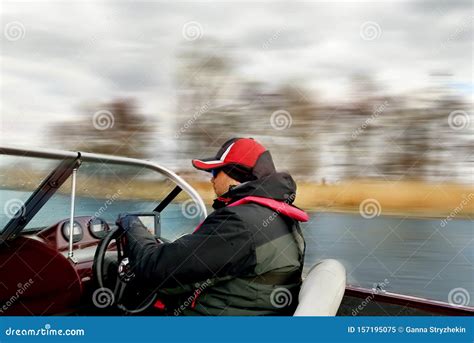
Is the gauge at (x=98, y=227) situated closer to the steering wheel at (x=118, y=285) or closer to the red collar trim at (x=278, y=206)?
the steering wheel at (x=118, y=285)

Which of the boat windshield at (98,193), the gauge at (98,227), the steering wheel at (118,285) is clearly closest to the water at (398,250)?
the boat windshield at (98,193)

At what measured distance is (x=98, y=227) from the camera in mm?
2264

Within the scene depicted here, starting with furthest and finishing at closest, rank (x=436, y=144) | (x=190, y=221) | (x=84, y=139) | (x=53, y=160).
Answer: (x=84, y=139) → (x=436, y=144) → (x=190, y=221) → (x=53, y=160)

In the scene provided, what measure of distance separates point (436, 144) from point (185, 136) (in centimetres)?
279

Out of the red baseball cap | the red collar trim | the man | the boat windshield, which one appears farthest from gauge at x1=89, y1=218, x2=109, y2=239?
the red collar trim

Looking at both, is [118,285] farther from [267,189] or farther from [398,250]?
[398,250]

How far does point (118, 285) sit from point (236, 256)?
663mm

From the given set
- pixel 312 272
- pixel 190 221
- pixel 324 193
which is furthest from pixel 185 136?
pixel 312 272

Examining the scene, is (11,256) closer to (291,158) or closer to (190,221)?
(190,221)

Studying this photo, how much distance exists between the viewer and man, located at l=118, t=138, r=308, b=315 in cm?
141

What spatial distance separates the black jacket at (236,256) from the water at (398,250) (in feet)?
3.73

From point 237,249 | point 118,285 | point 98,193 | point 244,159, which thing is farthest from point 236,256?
point 98,193

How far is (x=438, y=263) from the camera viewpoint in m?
5.77

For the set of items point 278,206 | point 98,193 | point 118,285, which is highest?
point 278,206
